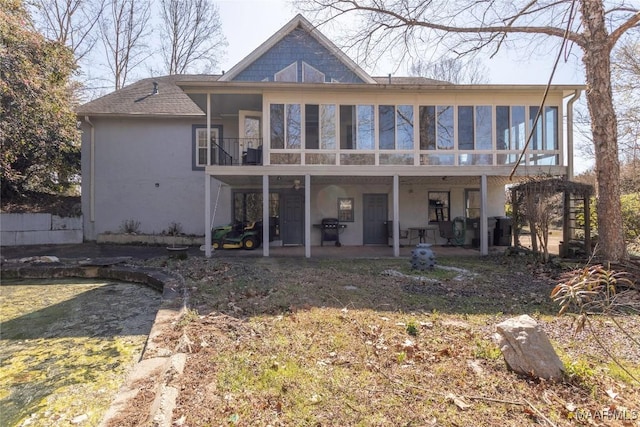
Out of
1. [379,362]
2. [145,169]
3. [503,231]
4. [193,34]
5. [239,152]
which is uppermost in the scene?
[193,34]

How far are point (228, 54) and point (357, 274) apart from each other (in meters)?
20.4

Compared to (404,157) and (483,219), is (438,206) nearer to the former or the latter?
(483,219)

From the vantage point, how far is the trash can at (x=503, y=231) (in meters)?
11.1

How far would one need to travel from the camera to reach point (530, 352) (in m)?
2.74

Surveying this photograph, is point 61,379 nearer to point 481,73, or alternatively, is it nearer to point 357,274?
point 357,274

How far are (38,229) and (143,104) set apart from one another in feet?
20.6

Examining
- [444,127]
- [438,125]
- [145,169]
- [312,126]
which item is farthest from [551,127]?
[145,169]

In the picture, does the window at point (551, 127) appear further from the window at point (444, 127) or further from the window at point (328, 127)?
the window at point (328, 127)

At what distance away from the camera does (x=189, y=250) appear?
10852mm

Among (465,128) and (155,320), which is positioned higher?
(465,128)

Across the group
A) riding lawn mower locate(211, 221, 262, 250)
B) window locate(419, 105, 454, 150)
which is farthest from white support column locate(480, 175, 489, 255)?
riding lawn mower locate(211, 221, 262, 250)

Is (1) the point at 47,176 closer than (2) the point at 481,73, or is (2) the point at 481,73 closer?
(1) the point at 47,176

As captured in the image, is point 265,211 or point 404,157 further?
point 404,157

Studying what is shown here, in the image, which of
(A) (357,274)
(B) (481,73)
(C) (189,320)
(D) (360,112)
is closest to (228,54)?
(D) (360,112)
